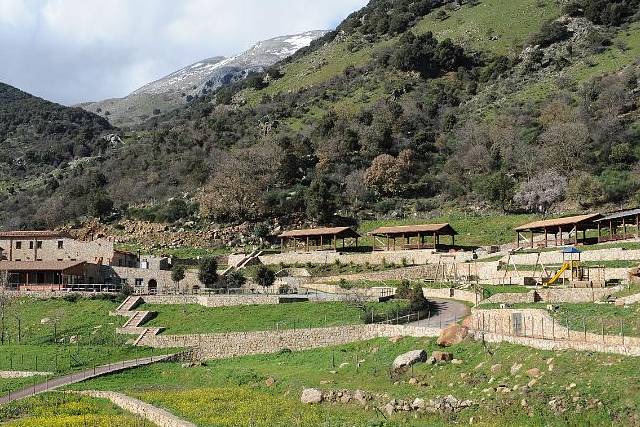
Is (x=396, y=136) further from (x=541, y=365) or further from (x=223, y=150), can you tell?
(x=541, y=365)

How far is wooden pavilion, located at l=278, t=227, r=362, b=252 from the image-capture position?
2657 inches

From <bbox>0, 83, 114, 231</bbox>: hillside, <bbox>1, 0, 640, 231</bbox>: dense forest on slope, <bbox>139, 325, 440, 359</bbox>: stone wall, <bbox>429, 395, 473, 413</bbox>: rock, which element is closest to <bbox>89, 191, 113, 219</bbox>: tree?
<bbox>1, 0, 640, 231</bbox>: dense forest on slope

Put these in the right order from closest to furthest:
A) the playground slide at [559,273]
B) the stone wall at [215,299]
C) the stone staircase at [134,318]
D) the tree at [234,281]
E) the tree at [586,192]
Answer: the playground slide at [559,273]
the stone staircase at [134,318]
the stone wall at [215,299]
the tree at [234,281]
the tree at [586,192]

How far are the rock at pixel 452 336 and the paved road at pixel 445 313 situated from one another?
4.03 metres

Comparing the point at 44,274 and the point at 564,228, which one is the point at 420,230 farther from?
the point at 44,274

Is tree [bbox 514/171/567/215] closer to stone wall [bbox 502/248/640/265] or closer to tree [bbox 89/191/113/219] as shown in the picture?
stone wall [bbox 502/248/640/265]

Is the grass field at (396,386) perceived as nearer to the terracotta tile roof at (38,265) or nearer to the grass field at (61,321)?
the grass field at (61,321)

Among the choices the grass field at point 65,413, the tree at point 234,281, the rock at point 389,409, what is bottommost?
the grass field at point 65,413

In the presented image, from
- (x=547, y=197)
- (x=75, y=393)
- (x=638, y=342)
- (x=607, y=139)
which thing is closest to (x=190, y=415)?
(x=75, y=393)

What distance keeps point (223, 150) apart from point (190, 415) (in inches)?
3407

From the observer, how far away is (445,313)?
4441 cm

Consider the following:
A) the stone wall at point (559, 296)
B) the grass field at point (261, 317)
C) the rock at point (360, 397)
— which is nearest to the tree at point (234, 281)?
the grass field at point (261, 317)

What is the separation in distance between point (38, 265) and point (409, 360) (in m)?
42.3

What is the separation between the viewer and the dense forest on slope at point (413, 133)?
269ft
